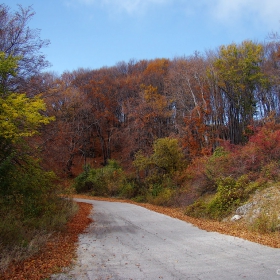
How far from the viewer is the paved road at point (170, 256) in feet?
19.0

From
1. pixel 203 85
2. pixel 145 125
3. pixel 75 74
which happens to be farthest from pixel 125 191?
pixel 75 74

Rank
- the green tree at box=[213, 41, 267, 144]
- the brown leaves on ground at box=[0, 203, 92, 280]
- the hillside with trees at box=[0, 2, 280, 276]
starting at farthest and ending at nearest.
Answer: the green tree at box=[213, 41, 267, 144] < the hillside with trees at box=[0, 2, 280, 276] < the brown leaves on ground at box=[0, 203, 92, 280]

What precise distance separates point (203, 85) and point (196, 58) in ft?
12.9

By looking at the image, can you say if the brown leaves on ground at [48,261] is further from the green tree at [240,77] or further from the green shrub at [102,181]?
the green tree at [240,77]

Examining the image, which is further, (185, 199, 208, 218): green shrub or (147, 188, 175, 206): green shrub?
(147, 188, 175, 206): green shrub

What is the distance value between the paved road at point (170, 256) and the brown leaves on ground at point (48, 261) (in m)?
0.32

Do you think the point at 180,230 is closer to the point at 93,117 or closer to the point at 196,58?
the point at 196,58

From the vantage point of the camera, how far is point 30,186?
994cm

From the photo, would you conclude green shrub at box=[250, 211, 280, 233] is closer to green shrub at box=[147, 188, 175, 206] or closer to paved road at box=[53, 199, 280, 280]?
paved road at box=[53, 199, 280, 280]

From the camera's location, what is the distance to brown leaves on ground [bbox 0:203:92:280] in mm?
5912

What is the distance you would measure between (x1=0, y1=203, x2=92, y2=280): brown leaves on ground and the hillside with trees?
0.89m

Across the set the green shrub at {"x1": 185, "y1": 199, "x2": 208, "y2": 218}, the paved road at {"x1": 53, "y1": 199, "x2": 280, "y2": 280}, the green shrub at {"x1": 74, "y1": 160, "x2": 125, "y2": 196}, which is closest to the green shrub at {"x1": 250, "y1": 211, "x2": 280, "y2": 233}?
the paved road at {"x1": 53, "y1": 199, "x2": 280, "y2": 280}

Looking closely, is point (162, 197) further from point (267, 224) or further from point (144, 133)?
point (144, 133)

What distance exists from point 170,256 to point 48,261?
9.81 feet
